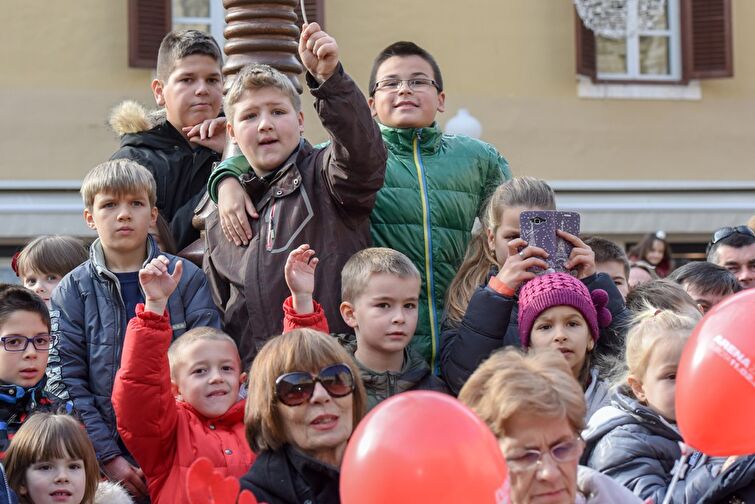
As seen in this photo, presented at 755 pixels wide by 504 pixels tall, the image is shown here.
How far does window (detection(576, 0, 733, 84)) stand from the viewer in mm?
17125

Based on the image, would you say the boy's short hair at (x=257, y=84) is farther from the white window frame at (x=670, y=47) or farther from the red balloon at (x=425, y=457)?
the white window frame at (x=670, y=47)

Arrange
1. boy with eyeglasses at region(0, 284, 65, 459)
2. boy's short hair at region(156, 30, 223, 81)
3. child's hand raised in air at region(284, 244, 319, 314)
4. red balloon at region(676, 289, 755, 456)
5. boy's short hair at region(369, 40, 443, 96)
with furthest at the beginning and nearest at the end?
boy's short hair at region(156, 30, 223, 81) < boy's short hair at region(369, 40, 443, 96) < boy with eyeglasses at region(0, 284, 65, 459) < child's hand raised in air at region(284, 244, 319, 314) < red balloon at region(676, 289, 755, 456)

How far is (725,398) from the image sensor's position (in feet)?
13.1

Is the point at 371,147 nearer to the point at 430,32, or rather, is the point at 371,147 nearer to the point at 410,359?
the point at 410,359

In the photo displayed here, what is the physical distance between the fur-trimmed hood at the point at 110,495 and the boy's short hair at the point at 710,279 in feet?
8.69

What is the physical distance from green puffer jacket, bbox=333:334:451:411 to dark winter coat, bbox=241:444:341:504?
675 mm

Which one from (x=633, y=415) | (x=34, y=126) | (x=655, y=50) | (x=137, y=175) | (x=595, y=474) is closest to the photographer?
(x=595, y=474)

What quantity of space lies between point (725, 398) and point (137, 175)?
252cm

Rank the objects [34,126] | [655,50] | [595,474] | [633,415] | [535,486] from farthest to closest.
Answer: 1. [655,50]
2. [34,126]
3. [633,415]
4. [595,474]
5. [535,486]

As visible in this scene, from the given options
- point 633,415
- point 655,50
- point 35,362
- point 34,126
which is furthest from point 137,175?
point 655,50

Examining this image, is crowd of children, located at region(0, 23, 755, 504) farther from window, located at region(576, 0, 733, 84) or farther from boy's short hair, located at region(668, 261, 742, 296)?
window, located at region(576, 0, 733, 84)

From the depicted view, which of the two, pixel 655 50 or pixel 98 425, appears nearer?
pixel 98 425

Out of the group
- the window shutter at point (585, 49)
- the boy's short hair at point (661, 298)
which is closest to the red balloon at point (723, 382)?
the boy's short hair at point (661, 298)

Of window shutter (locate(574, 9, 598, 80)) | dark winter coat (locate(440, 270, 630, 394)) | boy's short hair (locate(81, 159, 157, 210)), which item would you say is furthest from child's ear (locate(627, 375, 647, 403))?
window shutter (locate(574, 9, 598, 80))
